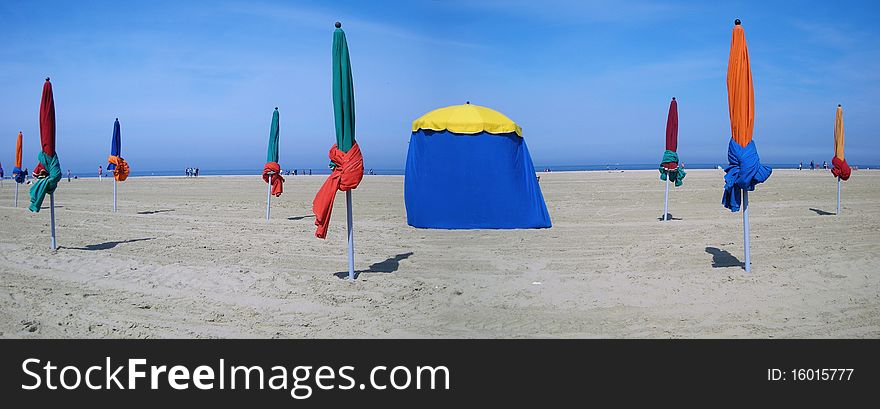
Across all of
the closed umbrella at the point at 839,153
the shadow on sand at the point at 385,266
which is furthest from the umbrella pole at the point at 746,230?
the closed umbrella at the point at 839,153

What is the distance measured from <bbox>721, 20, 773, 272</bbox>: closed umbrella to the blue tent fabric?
3957 millimetres

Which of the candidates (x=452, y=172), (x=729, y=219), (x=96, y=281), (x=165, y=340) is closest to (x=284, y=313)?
(x=165, y=340)

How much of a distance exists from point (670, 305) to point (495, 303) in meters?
1.56

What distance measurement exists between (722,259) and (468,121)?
4384 millimetres

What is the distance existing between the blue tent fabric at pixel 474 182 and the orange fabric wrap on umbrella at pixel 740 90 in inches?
160

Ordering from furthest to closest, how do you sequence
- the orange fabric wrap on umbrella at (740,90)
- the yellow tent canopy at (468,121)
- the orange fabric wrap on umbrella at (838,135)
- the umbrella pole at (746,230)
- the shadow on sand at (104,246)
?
the orange fabric wrap on umbrella at (838,135) → the yellow tent canopy at (468,121) → the shadow on sand at (104,246) → the umbrella pole at (746,230) → the orange fabric wrap on umbrella at (740,90)

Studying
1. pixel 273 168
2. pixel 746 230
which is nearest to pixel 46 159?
pixel 273 168

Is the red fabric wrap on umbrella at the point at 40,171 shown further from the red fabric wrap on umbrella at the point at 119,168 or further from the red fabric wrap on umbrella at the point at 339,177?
the red fabric wrap on umbrella at the point at 119,168

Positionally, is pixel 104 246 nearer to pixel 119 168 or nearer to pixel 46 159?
pixel 46 159

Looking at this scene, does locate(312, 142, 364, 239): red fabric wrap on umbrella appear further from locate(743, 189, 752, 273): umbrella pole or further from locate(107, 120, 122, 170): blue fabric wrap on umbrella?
locate(107, 120, 122, 170): blue fabric wrap on umbrella

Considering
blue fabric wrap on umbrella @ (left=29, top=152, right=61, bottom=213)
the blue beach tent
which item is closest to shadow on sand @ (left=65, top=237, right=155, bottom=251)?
A: blue fabric wrap on umbrella @ (left=29, top=152, right=61, bottom=213)

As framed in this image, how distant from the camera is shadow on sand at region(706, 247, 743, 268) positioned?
7.42 metres

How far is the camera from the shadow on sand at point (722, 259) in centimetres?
742

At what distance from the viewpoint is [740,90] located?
6.70 meters
